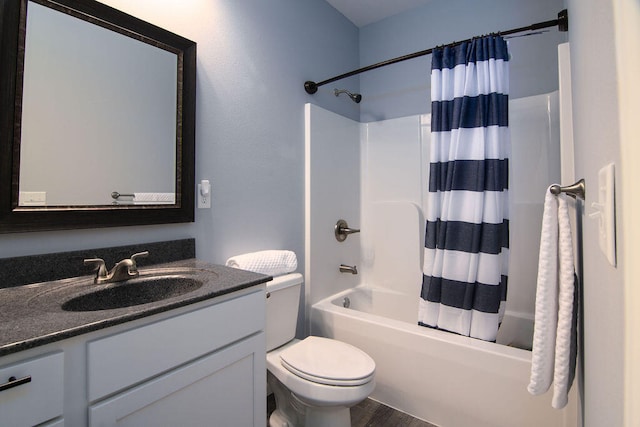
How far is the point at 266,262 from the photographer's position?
1.58m

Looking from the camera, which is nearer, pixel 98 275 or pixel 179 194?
pixel 98 275

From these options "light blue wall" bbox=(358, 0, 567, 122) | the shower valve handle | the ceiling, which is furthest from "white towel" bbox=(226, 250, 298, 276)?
the ceiling

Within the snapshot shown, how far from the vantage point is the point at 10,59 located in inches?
39.1

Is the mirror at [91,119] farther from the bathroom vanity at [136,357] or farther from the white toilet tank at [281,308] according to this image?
the white toilet tank at [281,308]

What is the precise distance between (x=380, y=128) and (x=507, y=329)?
1725 millimetres

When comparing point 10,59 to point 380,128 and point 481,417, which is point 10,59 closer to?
point 380,128

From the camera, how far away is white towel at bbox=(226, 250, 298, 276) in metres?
1.52

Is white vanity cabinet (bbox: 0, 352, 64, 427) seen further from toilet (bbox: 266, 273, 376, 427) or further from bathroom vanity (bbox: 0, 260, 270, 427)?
toilet (bbox: 266, 273, 376, 427)

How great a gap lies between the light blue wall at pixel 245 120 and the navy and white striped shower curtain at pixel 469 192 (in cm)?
86

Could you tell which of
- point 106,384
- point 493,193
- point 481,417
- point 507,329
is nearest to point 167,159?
point 106,384

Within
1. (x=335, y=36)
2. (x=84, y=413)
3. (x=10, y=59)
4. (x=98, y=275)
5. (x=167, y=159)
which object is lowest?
(x=84, y=413)

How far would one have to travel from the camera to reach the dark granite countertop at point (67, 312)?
68cm

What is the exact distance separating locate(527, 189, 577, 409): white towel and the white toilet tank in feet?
3.51

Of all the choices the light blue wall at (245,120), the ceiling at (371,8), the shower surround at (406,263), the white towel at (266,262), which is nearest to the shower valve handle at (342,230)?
the shower surround at (406,263)
